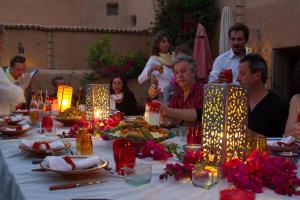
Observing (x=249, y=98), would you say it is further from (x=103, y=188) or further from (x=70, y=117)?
(x=103, y=188)

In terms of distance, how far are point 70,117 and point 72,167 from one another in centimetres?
181

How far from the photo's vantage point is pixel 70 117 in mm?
3629

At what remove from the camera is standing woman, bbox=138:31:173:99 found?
617 cm

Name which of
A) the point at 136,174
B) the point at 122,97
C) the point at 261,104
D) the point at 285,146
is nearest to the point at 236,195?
the point at 136,174

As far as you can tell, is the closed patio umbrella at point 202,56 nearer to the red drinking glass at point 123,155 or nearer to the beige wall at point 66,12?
the red drinking glass at point 123,155

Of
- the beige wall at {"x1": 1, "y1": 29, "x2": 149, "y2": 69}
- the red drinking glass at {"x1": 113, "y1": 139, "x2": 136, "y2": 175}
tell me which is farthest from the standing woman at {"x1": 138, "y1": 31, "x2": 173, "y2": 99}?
the beige wall at {"x1": 1, "y1": 29, "x2": 149, "y2": 69}

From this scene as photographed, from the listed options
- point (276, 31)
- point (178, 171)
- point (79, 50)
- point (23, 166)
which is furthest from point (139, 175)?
point (79, 50)

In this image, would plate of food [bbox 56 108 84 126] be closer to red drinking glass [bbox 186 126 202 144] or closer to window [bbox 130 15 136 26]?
red drinking glass [bbox 186 126 202 144]

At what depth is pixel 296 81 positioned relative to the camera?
10.0ft

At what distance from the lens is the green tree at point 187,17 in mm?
8953

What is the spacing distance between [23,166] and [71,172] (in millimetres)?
413

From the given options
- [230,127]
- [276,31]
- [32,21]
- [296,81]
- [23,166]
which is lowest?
[23,166]

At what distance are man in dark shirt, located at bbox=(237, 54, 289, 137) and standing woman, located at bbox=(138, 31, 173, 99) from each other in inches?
114

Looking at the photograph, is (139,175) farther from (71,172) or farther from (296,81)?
(296,81)
